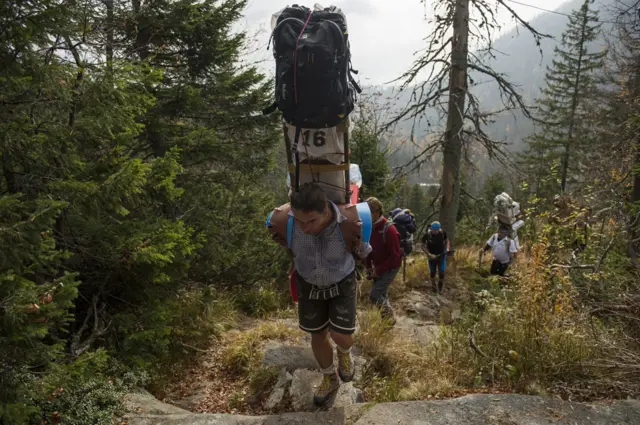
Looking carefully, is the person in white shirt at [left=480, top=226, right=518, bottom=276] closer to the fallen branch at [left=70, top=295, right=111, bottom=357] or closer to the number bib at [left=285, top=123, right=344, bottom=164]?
the number bib at [left=285, top=123, right=344, bottom=164]

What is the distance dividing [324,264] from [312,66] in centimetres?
150

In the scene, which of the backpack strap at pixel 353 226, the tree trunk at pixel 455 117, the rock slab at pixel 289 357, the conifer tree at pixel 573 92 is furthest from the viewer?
the conifer tree at pixel 573 92

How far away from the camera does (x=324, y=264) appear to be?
2.92 meters

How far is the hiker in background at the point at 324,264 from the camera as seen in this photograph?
278 centimetres

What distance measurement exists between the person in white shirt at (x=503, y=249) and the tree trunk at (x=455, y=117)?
3.32 ft

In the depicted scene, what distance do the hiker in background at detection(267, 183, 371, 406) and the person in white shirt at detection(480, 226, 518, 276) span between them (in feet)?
19.5

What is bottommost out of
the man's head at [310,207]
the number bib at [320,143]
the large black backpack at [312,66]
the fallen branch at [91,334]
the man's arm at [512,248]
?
the fallen branch at [91,334]

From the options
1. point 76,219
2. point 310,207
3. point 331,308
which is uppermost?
point 310,207

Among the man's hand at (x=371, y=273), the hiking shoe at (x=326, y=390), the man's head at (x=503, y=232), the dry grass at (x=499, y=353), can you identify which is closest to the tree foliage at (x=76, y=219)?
the hiking shoe at (x=326, y=390)

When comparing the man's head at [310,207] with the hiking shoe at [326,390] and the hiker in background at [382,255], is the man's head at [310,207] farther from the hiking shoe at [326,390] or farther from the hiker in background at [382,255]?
the hiker in background at [382,255]

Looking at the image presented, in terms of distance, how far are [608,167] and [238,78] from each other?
24.3 ft

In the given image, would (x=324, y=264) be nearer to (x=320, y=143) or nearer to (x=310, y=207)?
(x=310, y=207)

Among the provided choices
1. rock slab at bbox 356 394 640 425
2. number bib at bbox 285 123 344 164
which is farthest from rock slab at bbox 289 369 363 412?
number bib at bbox 285 123 344 164

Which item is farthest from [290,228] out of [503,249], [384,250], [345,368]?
[503,249]
